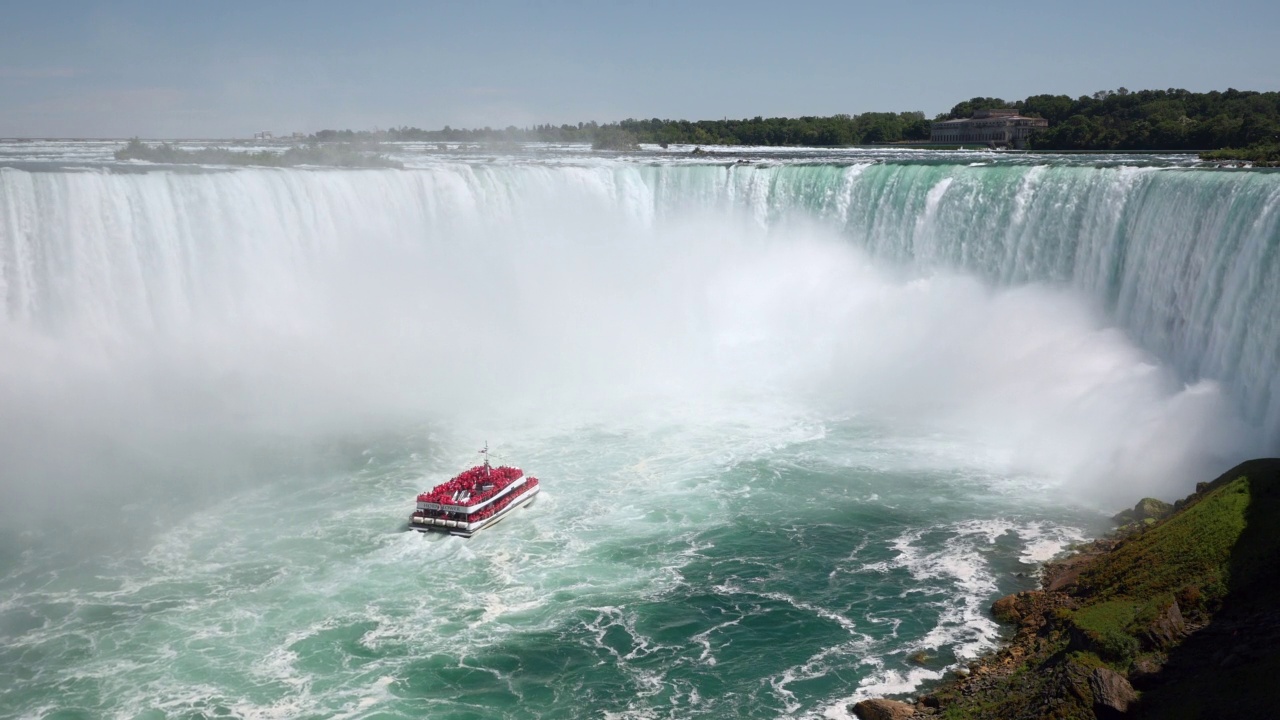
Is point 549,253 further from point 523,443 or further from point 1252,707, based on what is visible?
point 1252,707

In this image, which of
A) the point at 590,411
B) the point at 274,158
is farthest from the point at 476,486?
the point at 274,158

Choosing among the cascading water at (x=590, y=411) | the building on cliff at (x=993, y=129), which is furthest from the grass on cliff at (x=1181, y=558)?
the building on cliff at (x=993, y=129)

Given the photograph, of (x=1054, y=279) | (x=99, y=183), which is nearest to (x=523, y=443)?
(x=99, y=183)

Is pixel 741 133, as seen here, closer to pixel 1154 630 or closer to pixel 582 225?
pixel 582 225

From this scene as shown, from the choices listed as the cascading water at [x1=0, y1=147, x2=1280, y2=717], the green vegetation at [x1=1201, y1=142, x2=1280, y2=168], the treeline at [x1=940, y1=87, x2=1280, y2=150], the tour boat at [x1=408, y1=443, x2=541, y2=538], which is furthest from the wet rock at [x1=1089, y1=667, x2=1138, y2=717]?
the treeline at [x1=940, y1=87, x2=1280, y2=150]

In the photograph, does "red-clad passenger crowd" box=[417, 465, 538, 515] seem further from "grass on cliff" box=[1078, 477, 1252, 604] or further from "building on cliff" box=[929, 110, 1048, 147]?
"building on cliff" box=[929, 110, 1048, 147]

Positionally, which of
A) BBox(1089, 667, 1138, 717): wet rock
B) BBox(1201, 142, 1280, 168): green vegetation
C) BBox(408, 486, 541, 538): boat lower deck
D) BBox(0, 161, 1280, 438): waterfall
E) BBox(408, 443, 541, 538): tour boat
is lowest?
BBox(408, 486, 541, 538): boat lower deck
